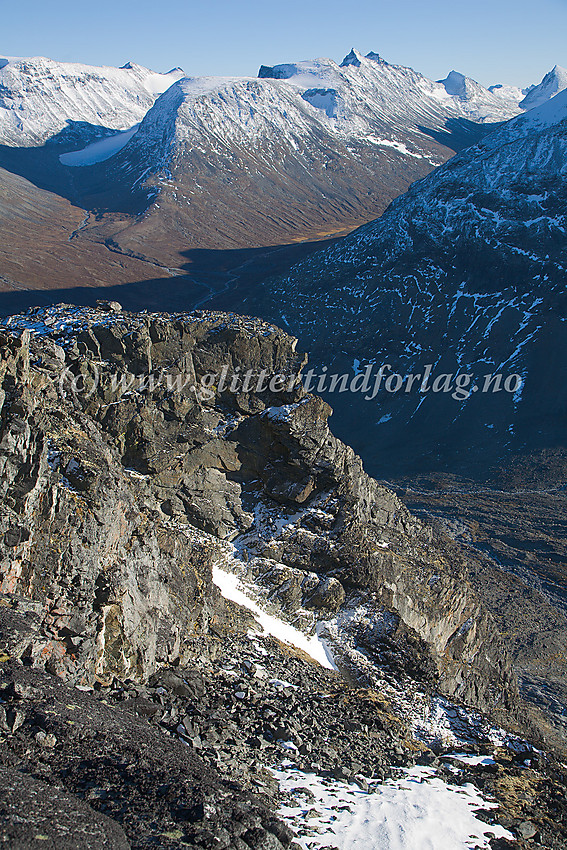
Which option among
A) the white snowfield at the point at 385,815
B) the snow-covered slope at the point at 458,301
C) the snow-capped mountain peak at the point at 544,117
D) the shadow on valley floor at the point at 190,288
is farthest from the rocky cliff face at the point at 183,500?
the snow-capped mountain peak at the point at 544,117

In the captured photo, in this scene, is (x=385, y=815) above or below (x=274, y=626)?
below

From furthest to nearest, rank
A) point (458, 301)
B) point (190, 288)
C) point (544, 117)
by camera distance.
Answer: point (190, 288) → point (544, 117) → point (458, 301)

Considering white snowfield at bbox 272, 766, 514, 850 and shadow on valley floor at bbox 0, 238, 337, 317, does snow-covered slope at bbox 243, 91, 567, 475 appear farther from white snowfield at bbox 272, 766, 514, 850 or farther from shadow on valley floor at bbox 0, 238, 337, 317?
white snowfield at bbox 272, 766, 514, 850

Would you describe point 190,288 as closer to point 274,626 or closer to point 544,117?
point 544,117

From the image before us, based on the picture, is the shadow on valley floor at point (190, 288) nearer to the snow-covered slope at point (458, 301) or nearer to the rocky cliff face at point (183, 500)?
the snow-covered slope at point (458, 301)

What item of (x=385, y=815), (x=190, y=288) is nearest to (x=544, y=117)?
(x=190, y=288)

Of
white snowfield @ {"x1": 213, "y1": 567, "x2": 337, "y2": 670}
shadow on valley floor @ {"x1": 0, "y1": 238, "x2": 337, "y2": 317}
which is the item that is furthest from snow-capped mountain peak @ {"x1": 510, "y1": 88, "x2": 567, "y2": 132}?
white snowfield @ {"x1": 213, "y1": 567, "x2": 337, "y2": 670}

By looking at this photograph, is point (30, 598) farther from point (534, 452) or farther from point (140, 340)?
point (534, 452)

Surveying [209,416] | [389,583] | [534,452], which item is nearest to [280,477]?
[209,416]
